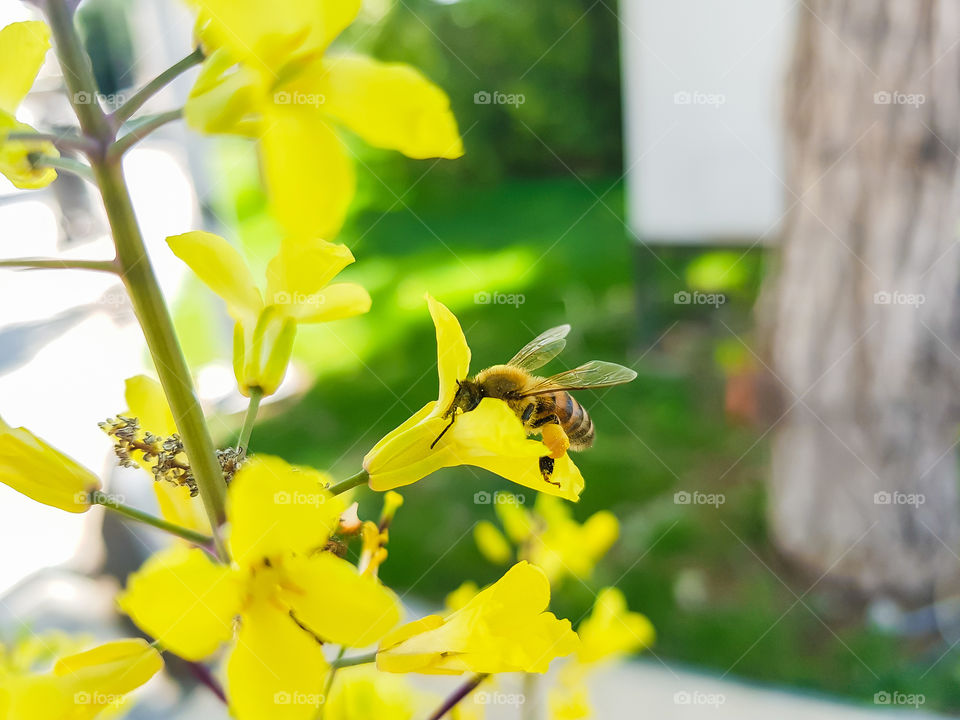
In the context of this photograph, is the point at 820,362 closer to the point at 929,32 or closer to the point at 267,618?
the point at 929,32

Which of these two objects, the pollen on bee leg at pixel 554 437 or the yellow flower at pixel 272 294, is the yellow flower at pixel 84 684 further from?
the pollen on bee leg at pixel 554 437

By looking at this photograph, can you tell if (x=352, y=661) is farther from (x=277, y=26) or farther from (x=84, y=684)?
(x=277, y=26)

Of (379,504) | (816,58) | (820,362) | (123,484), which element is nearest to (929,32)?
(816,58)

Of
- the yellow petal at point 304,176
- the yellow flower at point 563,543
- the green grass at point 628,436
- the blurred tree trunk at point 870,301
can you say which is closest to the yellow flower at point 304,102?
the yellow petal at point 304,176

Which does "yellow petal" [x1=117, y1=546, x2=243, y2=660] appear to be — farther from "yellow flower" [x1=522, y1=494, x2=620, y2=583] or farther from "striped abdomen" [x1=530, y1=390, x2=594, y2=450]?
"yellow flower" [x1=522, y1=494, x2=620, y2=583]

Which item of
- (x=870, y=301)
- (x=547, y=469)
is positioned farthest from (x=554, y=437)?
(x=870, y=301)

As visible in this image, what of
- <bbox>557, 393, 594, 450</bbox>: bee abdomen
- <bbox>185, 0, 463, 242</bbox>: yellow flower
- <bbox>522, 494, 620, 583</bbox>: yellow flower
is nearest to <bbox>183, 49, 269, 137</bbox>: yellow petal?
<bbox>185, 0, 463, 242</bbox>: yellow flower
